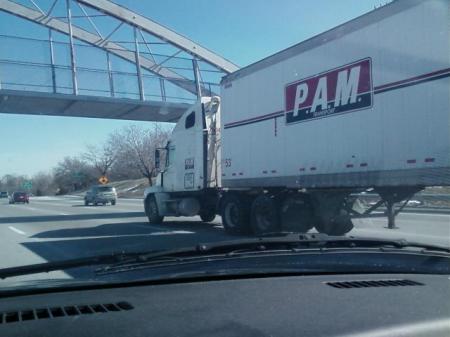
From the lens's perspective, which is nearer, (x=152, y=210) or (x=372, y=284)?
(x=372, y=284)

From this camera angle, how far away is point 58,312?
102 inches

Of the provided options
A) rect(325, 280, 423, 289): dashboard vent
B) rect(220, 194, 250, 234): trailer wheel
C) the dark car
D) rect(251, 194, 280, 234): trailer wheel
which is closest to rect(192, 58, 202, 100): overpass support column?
rect(220, 194, 250, 234): trailer wheel

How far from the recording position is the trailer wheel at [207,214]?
1758cm

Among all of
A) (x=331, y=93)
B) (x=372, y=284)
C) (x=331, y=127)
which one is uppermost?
(x=331, y=93)

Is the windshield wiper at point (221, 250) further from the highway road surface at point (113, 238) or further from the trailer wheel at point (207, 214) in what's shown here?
the trailer wheel at point (207, 214)

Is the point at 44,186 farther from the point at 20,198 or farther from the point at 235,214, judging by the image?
the point at 235,214

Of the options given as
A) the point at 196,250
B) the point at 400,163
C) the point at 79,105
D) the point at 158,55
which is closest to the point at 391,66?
the point at 400,163

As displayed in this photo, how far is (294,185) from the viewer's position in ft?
39.4

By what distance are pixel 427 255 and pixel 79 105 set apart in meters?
21.2

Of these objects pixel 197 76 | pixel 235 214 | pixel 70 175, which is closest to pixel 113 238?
pixel 235 214

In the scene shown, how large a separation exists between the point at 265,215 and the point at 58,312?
1081cm

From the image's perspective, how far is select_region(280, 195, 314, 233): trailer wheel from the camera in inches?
477

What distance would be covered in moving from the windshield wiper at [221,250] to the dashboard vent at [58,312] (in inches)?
41.9

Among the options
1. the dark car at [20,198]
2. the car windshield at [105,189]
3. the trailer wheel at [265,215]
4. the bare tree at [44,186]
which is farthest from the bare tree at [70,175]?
the trailer wheel at [265,215]
